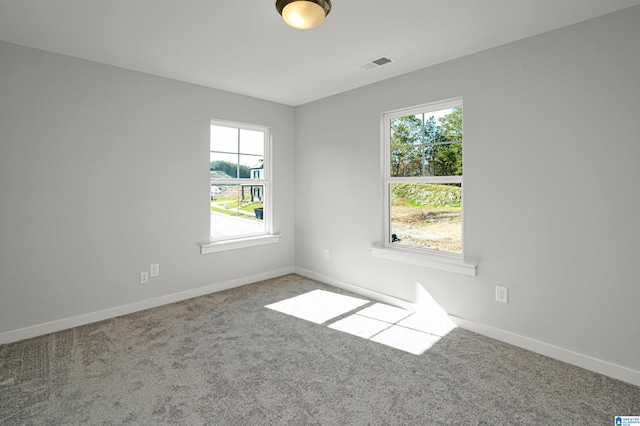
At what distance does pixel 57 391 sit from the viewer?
6.83 ft

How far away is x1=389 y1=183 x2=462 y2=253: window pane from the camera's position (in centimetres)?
318

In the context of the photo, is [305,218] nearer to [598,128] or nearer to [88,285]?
[88,285]

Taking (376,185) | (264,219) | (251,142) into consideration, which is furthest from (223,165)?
(376,185)

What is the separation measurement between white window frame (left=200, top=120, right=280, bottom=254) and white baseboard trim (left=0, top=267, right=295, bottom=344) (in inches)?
17.6

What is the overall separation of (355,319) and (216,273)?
1.85 meters

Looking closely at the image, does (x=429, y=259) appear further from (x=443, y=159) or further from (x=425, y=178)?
(x=443, y=159)

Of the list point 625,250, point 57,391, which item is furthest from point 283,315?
point 625,250

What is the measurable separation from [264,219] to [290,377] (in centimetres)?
269

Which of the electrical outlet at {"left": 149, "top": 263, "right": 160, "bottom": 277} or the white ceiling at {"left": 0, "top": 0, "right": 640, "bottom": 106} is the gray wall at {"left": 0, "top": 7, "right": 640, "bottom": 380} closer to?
the electrical outlet at {"left": 149, "top": 263, "right": 160, "bottom": 277}

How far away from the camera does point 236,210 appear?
171 inches


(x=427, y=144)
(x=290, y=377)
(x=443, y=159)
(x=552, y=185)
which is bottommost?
(x=290, y=377)

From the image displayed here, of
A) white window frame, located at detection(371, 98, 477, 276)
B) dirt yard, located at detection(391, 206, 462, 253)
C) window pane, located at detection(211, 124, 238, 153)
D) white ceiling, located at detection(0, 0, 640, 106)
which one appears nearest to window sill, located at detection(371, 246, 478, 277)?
white window frame, located at detection(371, 98, 477, 276)

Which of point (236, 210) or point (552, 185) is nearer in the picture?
point (552, 185)

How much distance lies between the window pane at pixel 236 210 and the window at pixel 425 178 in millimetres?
1834
